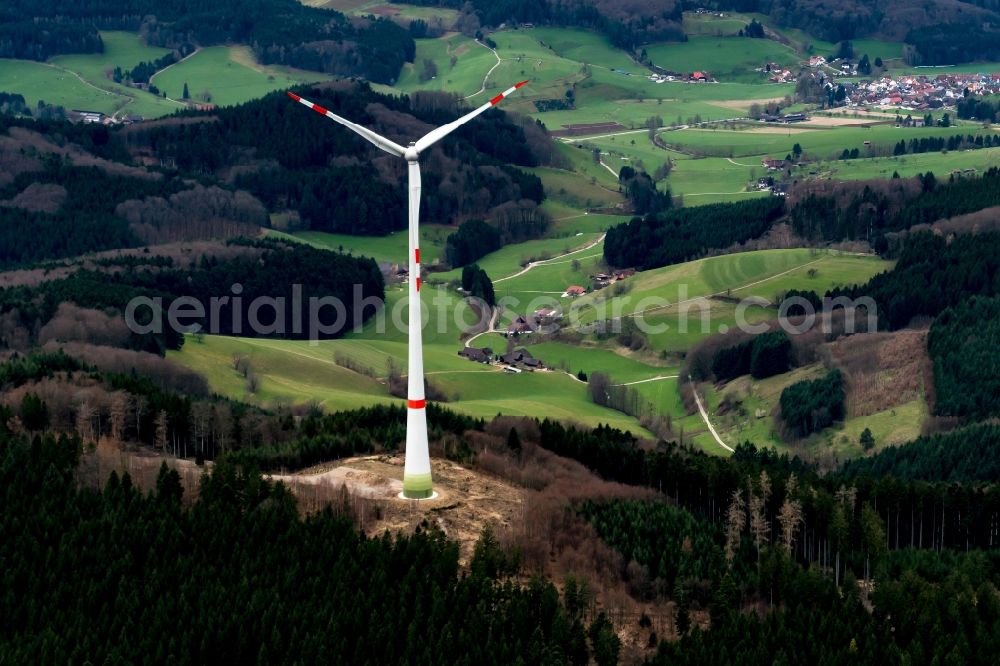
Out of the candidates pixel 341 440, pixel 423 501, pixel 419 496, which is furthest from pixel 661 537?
pixel 341 440

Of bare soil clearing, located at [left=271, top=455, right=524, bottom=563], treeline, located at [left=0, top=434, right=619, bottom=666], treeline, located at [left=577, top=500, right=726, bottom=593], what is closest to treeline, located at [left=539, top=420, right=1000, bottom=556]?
treeline, located at [left=577, top=500, right=726, bottom=593]

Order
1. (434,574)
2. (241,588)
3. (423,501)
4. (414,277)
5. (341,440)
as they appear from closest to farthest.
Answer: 1. (241,588)
2. (414,277)
3. (434,574)
4. (423,501)
5. (341,440)

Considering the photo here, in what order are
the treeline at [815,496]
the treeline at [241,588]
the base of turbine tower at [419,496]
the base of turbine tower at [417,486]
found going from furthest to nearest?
the treeline at [815,496], the base of turbine tower at [419,496], the base of turbine tower at [417,486], the treeline at [241,588]

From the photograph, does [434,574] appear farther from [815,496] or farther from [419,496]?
[815,496]

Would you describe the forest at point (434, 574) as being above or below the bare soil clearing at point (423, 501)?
below

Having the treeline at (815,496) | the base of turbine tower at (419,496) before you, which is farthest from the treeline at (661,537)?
the base of turbine tower at (419,496)

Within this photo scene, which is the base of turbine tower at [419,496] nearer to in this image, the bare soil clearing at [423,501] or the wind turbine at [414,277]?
the bare soil clearing at [423,501]

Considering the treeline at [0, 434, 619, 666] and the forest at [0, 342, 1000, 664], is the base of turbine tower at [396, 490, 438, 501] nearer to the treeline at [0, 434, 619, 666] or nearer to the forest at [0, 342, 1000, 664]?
the forest at [0, 342, 1000, 664]

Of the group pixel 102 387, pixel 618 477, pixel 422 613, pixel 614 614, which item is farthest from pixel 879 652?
pixel 102 387
